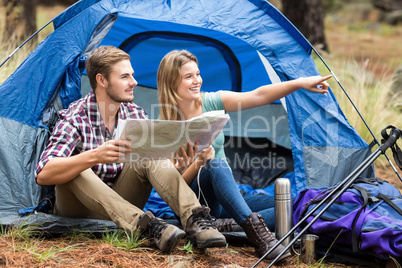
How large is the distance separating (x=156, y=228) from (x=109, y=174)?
464 mm

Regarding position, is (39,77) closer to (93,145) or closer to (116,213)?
(93,145)

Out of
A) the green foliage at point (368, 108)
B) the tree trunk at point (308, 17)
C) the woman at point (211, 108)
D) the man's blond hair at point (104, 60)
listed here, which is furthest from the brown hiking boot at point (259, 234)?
the tree trunk at point (308, 17)

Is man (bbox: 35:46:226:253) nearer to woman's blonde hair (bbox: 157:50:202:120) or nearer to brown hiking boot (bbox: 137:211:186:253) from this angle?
brown hiking boot (bbox: 137:211:186:253)

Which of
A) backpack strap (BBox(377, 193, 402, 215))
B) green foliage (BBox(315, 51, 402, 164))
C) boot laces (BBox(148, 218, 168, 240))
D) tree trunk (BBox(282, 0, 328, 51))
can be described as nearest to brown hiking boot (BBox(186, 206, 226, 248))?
boot laces (BBox(148, 218, 168, 240))

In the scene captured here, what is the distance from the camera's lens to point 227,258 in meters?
2.57

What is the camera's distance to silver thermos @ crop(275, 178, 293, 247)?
2.58 m

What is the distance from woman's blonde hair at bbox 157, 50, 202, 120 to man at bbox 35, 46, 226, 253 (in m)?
0.23

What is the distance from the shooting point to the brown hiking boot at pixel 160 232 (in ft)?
7.92

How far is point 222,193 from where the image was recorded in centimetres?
258

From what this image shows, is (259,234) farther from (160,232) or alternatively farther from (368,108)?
(368,108)

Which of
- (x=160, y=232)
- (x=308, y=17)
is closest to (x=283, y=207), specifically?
(x=160, y=232)

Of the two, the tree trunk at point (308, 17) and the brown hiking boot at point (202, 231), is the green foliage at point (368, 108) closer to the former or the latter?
the tree trunk at point (308, 17)

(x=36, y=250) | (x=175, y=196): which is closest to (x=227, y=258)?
(x=175, y=196)

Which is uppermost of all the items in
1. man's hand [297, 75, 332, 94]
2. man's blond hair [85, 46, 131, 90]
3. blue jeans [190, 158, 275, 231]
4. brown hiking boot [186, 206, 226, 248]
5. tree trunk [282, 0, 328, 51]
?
tree trunk [282, 0, 328, 51]
